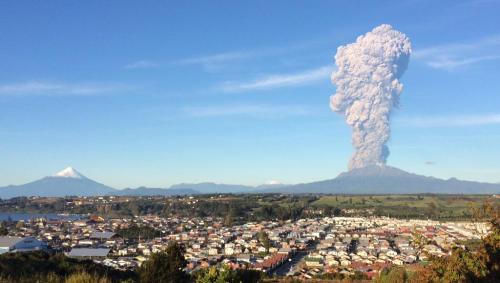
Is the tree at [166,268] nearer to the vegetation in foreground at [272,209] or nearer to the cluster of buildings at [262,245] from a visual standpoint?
the cluster of buildings at [262,245]

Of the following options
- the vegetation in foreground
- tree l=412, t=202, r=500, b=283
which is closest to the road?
tree l=412, t=202, r=500, b=283

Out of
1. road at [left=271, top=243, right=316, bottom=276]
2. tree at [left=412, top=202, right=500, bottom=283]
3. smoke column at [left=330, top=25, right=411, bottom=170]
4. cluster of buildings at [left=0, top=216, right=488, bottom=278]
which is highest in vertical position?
smoke column at [left=330, top=25, right=411, bottom=170]

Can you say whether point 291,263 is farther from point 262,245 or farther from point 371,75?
point 371,75

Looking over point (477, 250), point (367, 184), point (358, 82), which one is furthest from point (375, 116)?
point (477, 250)

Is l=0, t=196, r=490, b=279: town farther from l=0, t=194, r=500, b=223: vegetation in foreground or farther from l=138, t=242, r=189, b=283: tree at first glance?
l=0, t=194, r=500, b=223: vegetation in foreground

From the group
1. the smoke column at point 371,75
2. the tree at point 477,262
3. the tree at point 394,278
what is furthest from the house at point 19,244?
the smoke column at point 371,75
